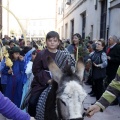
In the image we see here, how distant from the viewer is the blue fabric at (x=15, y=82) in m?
7.75

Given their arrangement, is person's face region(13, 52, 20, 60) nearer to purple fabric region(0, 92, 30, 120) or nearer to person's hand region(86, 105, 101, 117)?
person's hand region(86, 105, 101, 117)

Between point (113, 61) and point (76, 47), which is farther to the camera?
point (76, 47)

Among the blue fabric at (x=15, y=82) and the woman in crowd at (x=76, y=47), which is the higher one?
the woman in crowd at (x=76, y=47)

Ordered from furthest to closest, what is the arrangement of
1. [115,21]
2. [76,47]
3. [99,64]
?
1. [115,21]
2. [76,47]
3. [99,64]

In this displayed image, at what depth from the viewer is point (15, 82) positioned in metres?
7.79

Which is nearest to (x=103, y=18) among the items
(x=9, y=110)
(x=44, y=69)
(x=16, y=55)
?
(x=16, y=55)

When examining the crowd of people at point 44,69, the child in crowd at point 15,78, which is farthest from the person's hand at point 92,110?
the child in crowd at point 15,78

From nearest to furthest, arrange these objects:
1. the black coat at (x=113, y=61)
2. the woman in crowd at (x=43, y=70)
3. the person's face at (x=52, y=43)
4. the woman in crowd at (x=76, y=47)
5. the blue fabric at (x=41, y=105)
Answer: the blue fabric at (x=41, y=105)
the woman in crowd at (x=43, y=70)
the person's face at (x=52, y=43)
the black coat at (x=113, y=61)
the woman in crowd at (x=76, y=47)

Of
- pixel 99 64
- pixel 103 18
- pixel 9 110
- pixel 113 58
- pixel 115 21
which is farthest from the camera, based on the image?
pixel 103 18

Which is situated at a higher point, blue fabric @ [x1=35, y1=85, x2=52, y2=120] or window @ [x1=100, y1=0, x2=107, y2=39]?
window @ [x1=100, y1=0, x2=107, y2=39]

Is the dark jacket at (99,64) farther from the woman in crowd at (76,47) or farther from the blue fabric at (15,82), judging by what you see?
the blue fabric at (15,82)

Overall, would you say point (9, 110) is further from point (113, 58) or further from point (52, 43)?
point (113, 58)

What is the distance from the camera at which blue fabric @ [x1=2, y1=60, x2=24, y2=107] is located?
7.75 m

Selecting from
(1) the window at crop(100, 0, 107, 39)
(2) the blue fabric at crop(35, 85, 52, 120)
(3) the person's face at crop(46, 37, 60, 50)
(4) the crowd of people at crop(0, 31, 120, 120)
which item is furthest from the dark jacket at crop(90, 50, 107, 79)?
(1) the window at crop(100, 0, 107, 39)
